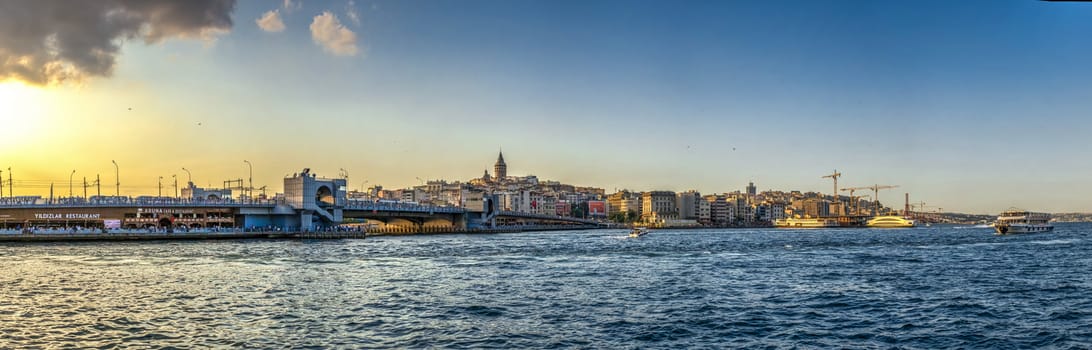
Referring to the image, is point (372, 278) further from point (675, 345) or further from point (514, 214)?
point (514, 214)

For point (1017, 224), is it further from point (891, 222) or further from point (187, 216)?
point (187, 216)

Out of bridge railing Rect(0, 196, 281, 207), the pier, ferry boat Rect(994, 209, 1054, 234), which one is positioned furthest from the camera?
ferry boat Rect(994, 209, 1054, 234)

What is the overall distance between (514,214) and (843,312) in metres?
116

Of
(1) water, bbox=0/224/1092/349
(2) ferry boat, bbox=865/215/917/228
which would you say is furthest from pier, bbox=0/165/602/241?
(2) ferry boat, bbox=865/215/917/228

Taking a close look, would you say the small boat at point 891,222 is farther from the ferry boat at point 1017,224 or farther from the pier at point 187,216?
the pier at point 187,216

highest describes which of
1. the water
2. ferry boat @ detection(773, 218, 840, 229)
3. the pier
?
the pier

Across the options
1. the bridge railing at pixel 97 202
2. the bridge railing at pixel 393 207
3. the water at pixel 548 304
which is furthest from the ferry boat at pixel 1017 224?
the bridge railing at pixel 97 202

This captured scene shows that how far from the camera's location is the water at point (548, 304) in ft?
61.2

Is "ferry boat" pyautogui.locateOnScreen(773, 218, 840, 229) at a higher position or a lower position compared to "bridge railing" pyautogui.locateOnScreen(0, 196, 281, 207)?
lower

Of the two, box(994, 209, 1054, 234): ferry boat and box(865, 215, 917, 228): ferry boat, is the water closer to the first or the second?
box(994, 209, 1054, 234): ferry boat

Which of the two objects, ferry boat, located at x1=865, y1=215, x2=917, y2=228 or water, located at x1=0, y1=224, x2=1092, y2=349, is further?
ferry boat, located at x1=865, y1=215, x2=917, y2=228

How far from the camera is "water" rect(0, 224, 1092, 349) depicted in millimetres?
18656

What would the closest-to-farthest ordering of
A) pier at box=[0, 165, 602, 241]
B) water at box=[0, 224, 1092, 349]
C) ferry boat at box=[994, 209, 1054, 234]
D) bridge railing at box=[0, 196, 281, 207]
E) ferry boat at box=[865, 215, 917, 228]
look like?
1. water at box=[0, 224, 1092, 349]
2. pier at box=[0, 165, 602, 241]
3. bridge railing at box=[0, 196, 281, 207]
4. ferry boat at box=[994, 209, 1054, 234]
5. ferry boat at box=[865, 215, 917, 228]

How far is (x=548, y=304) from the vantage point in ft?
79.9
